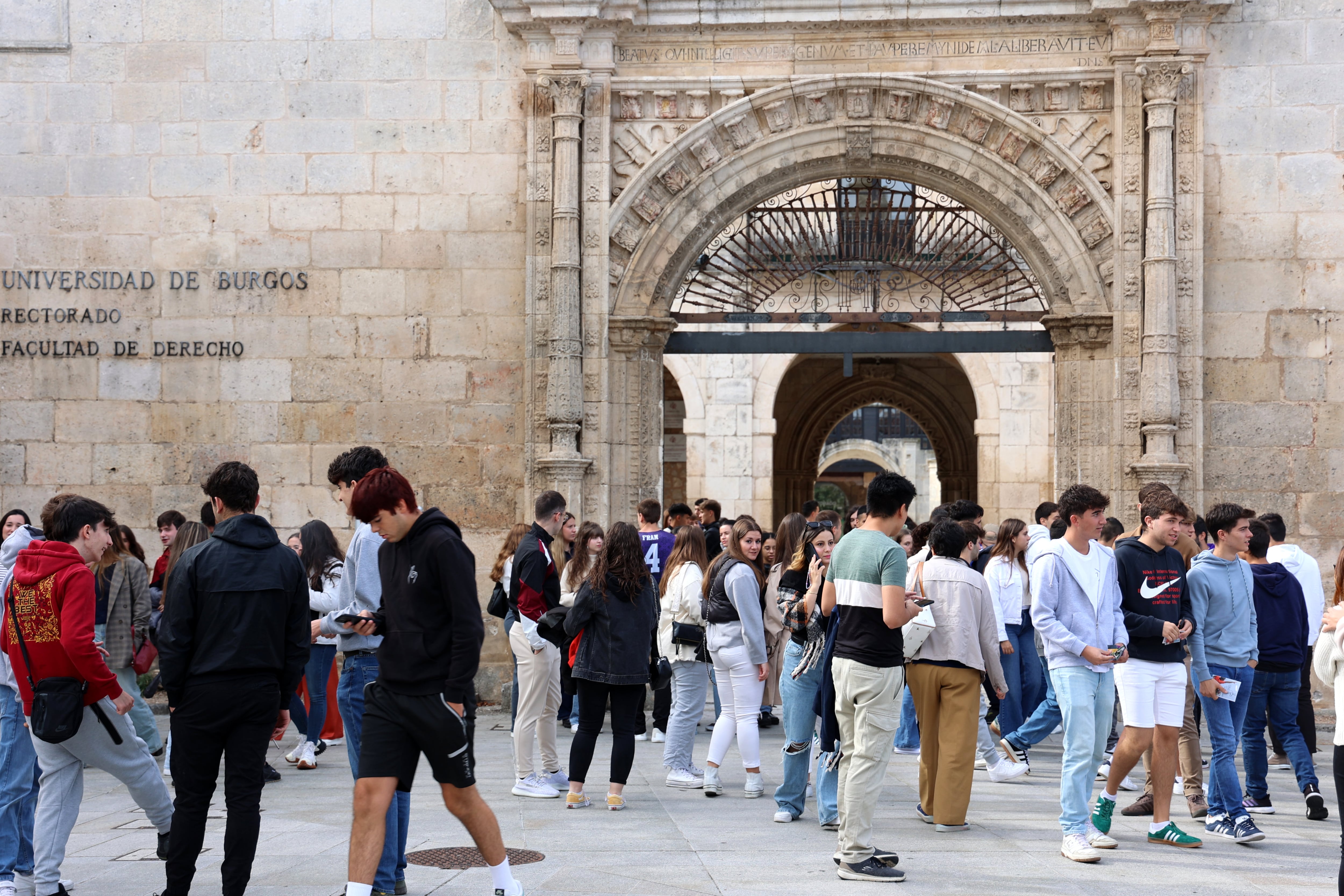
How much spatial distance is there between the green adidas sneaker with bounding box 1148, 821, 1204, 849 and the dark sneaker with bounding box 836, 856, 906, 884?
1470 mm

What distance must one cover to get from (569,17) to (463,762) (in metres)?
7.88

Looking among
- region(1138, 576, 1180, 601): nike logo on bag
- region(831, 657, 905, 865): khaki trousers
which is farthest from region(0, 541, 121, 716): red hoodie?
region(1138, 576, 1180, 601): nike logo on bag

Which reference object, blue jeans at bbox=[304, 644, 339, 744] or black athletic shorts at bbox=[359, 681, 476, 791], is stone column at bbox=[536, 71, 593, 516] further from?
black athletic shorts at bbox=[359, 681, 476, 791]

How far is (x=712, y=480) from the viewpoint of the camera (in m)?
23.4

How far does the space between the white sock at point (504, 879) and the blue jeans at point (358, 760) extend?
41 centimetres

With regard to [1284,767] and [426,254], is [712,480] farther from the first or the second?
[1284,767]

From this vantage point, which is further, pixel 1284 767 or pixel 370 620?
pixel 1284 767

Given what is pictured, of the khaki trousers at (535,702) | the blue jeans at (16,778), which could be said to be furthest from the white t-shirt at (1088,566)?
the blue jeans at (16,778)

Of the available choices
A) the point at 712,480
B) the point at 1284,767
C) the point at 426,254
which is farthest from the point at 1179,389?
the point at 712,480

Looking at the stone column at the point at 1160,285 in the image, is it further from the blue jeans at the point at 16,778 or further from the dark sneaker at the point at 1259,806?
the blue jeans at the point at 16,778

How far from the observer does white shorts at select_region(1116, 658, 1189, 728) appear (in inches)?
245

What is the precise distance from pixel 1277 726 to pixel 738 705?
113 inches

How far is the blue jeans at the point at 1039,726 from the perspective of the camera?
8.21m

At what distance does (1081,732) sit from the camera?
20.0ft
